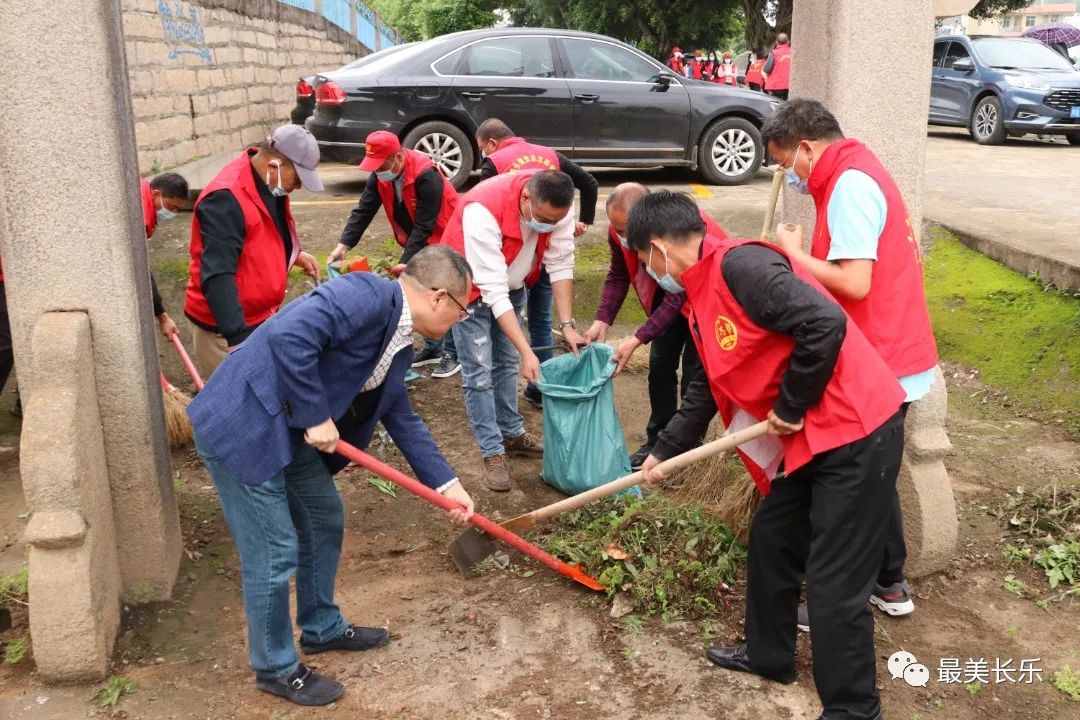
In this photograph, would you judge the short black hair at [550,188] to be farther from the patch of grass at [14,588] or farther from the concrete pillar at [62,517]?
the patch of grass at [14,588]

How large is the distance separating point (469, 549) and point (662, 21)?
75.8ft

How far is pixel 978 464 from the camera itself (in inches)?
204

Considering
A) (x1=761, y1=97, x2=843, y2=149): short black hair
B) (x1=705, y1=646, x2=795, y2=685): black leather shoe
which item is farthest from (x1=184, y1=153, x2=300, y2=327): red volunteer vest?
(x1=705, y1=646, x2=795, y2=685): black leather shoe

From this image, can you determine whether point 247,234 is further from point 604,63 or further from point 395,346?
point 604,63

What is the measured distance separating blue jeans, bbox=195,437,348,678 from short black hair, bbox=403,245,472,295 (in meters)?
0.69

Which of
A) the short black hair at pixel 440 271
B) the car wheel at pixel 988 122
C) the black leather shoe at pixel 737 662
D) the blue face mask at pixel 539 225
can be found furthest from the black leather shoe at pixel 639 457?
the car wheel at pixel 988 122

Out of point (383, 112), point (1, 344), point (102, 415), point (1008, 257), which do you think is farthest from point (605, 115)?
point (102, 415)

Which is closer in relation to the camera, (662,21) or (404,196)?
(404,196)

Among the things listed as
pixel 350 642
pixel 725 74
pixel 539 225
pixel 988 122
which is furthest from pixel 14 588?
pixel 725 74

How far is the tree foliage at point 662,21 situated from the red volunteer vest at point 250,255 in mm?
21939

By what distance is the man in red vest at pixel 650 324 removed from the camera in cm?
449

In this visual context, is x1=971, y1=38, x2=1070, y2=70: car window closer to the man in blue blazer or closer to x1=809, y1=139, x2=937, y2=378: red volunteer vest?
x1=809, y1=139, x2=937, y2=378: red volunteer vest

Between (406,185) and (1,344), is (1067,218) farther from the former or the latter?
(1,344)

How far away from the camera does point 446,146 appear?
922cm
